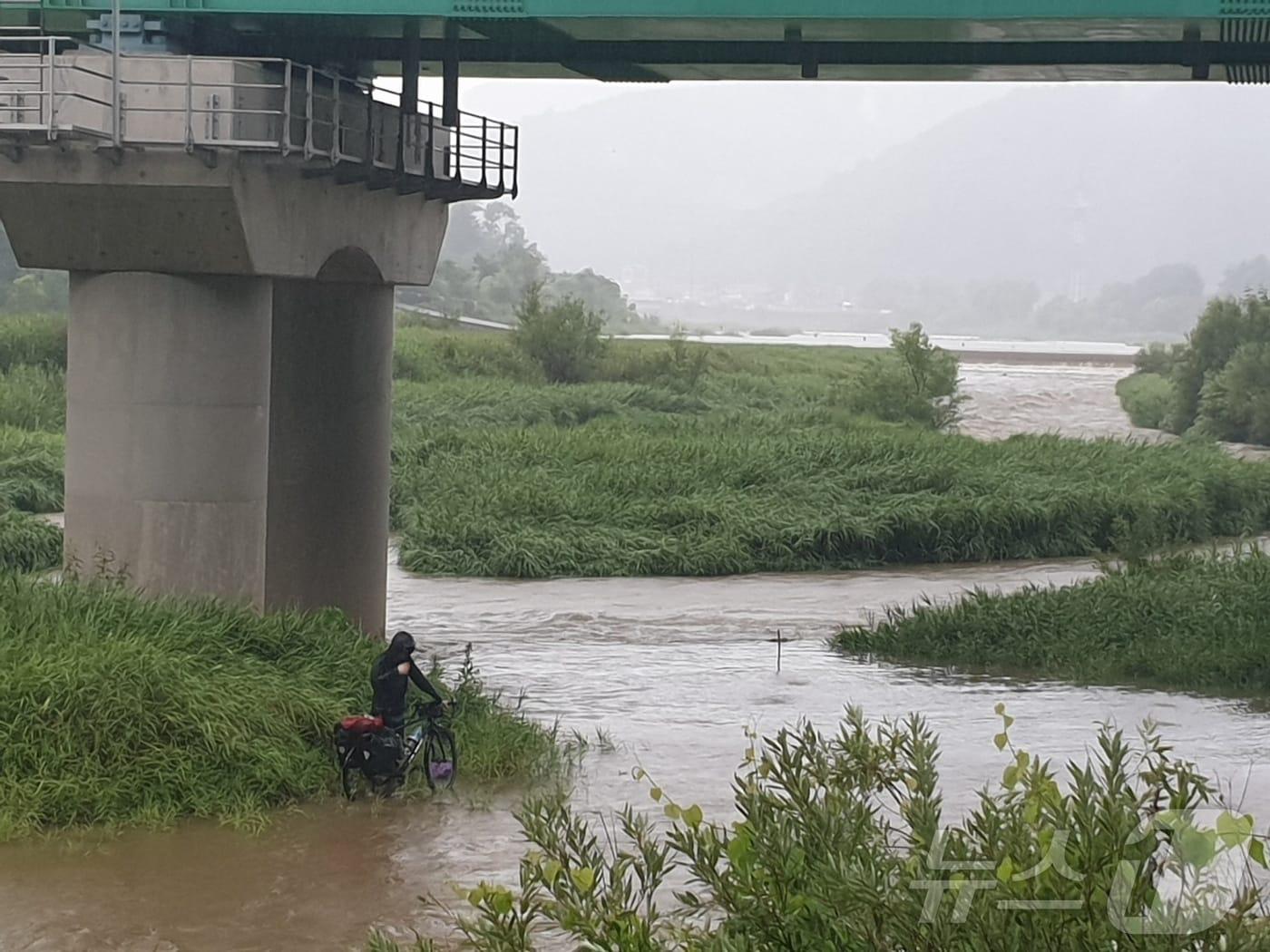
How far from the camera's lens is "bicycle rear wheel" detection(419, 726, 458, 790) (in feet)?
48.3

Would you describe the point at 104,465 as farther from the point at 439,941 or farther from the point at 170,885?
the point at 439,941

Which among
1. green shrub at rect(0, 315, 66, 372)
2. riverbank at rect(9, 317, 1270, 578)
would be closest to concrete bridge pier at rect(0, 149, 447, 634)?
riverbank at rect(9, 317, 1270, 578)

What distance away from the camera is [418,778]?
14.8 metres

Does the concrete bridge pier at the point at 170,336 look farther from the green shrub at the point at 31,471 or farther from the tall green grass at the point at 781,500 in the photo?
the green shrub at the point at 31,471

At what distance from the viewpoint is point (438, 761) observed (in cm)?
1484

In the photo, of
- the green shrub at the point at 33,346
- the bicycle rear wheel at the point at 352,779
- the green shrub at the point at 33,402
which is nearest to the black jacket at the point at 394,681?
the bicycle rear wheel at the point at 352,779

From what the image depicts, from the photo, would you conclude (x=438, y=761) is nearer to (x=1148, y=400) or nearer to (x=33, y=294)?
(x=1148, y=400)

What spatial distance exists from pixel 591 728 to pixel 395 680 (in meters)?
5.16

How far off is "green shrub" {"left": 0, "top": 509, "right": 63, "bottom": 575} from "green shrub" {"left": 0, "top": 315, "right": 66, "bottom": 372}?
20730 millimetres

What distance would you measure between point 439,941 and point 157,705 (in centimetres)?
410

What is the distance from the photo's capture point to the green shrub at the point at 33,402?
145ft

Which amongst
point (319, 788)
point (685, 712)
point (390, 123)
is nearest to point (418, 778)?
point (319, 788)

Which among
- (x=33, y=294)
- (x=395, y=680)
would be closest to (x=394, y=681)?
(x=395, y=680)

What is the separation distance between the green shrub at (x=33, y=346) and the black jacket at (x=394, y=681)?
4005cm
